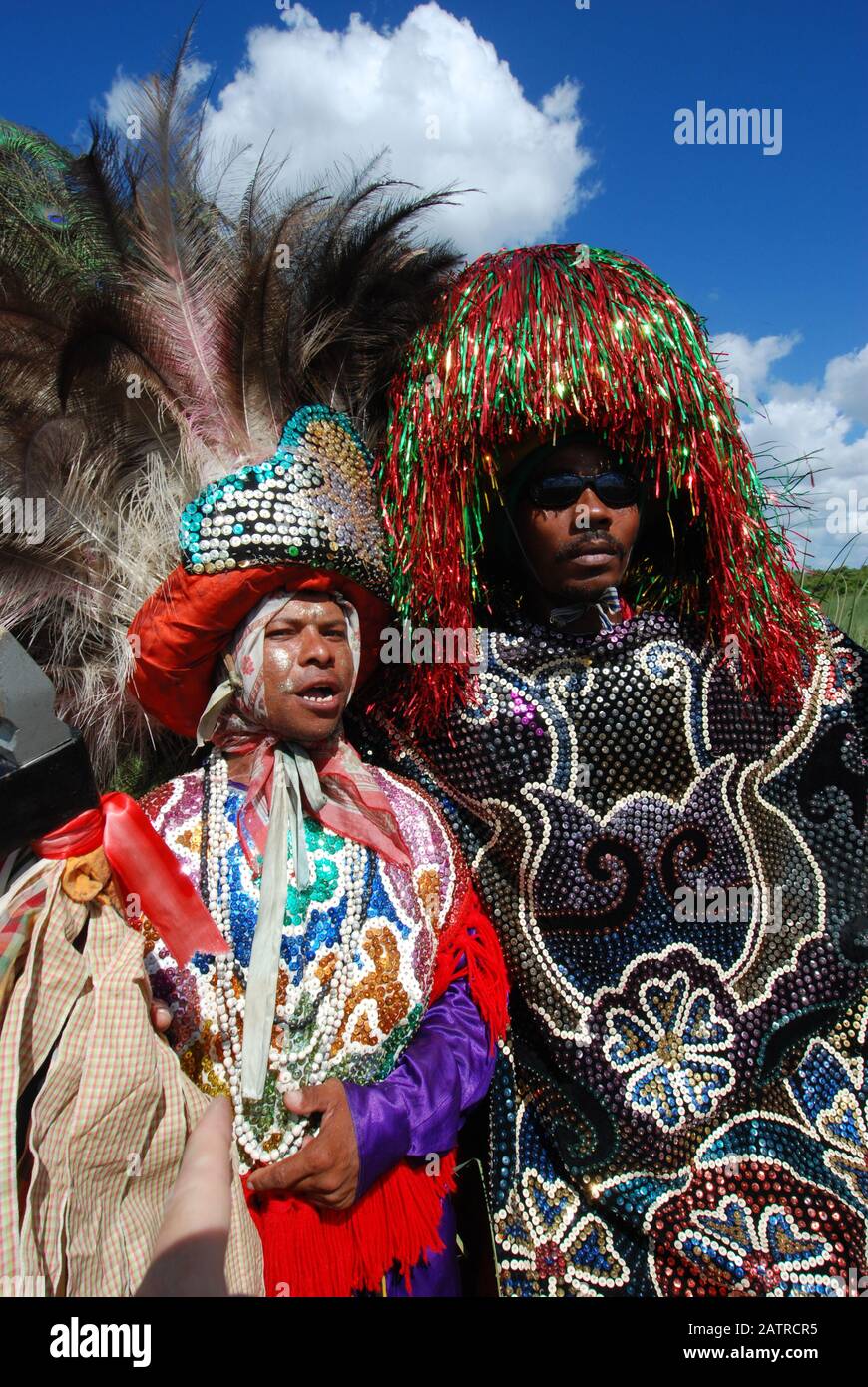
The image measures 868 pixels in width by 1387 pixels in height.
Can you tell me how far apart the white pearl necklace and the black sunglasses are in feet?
2.85

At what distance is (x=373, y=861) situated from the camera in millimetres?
1759

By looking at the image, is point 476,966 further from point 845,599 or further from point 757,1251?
point 845,599

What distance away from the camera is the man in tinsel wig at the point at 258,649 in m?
1.57

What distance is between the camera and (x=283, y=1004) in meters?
1.59

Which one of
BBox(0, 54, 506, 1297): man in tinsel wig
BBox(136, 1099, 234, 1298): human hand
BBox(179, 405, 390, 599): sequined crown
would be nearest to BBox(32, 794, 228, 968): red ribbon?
BBox(0, 54, 506, 1297): man in tinsel wig

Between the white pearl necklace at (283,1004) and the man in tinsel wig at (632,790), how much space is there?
39cm

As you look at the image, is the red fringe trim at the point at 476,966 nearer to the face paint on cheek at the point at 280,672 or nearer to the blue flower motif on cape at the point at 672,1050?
the blue flower motif on cape at the point at 672,1050

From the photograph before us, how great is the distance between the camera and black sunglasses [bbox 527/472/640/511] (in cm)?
187

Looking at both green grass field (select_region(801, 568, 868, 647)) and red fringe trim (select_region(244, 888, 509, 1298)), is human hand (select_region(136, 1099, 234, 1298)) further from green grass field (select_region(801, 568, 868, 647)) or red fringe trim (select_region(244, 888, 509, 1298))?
green grass field (select_region(801, 568, 868, 647))

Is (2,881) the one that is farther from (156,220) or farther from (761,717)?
(761,717)

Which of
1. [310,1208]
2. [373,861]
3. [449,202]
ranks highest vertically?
[449,202]

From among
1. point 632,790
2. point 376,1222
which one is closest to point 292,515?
point 632,790
